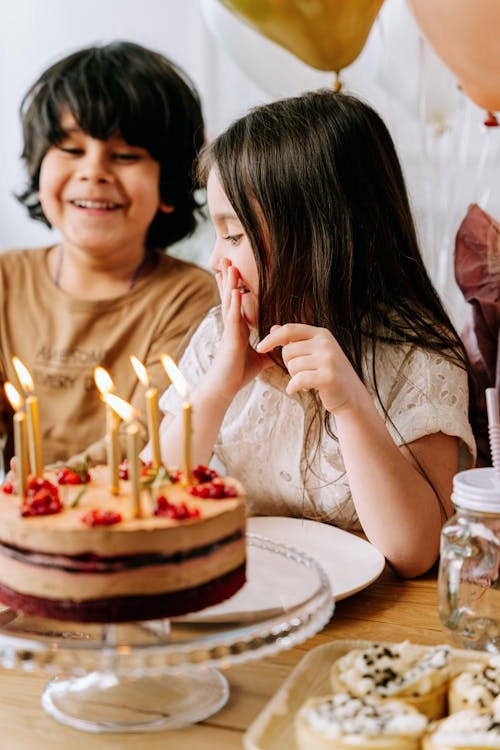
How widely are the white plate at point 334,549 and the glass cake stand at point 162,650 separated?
137 mm

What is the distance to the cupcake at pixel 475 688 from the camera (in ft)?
2.55

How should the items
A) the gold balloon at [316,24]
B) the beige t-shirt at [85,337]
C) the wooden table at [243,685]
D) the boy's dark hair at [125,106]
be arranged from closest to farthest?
the wooden table at [243,685] < the gold balloon at [316,24] < the boy's dark hair at [125,106] < the beige t-shirt at [85,337]

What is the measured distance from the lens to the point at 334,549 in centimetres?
124

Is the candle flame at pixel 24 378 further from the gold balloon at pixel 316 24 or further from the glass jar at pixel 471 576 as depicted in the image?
the gold balloon at pixel 316 24

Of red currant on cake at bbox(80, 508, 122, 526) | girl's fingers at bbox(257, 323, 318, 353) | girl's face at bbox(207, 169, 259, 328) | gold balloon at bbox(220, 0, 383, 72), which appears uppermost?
gold balloon at bbox(220, 0, 383, 72)

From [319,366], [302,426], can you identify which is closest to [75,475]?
[319,366]

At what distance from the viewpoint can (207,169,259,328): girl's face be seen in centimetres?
141

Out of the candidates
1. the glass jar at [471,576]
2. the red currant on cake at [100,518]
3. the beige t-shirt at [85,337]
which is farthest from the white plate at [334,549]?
the beige t-shirt at [85,337]

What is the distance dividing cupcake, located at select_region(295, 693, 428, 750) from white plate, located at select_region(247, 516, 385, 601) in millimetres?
270

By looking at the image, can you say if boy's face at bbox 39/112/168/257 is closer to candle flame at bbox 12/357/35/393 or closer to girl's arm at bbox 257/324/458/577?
girl's arm at bbox 257/324/458/577

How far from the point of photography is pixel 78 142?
2.10m

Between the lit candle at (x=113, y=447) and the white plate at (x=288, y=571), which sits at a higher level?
the lit candle at (x=113, y=447)

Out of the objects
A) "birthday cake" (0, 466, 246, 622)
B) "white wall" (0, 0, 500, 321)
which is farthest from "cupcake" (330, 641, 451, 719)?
"white wall" (0, 0, 500, 321)

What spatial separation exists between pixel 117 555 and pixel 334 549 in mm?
499
